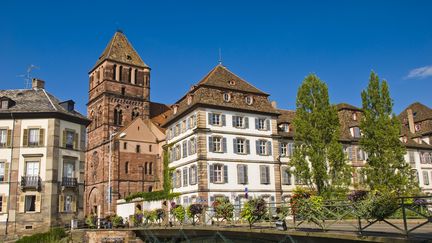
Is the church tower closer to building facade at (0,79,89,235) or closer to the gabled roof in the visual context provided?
building facade at (0,79,89,235)

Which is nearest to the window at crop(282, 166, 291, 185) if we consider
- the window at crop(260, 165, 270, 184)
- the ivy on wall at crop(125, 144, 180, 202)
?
the window at crop(260, 165, 270, 184)

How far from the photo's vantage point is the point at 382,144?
35.9 metres

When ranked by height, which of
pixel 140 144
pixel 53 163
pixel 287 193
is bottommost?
pixel 287 193

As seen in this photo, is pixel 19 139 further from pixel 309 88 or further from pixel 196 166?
pixel 309 88

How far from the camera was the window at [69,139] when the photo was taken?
35.8 m

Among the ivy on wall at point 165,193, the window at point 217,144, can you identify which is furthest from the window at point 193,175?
the ivy on wall at point 165,193

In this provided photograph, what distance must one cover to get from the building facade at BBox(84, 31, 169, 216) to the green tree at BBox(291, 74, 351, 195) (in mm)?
20132

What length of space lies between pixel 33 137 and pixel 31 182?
147 inches

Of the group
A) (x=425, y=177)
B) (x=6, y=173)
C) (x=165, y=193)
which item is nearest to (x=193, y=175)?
(x=165, y=193)

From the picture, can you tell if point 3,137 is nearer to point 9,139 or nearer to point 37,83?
point 9,139

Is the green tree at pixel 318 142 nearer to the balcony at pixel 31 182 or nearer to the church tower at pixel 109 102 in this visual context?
the balcony at pixel 31 182

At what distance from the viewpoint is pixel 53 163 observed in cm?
3409

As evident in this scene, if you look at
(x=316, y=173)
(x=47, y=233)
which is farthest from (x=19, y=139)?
(x=316, y=173)

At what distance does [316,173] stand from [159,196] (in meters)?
16.1
